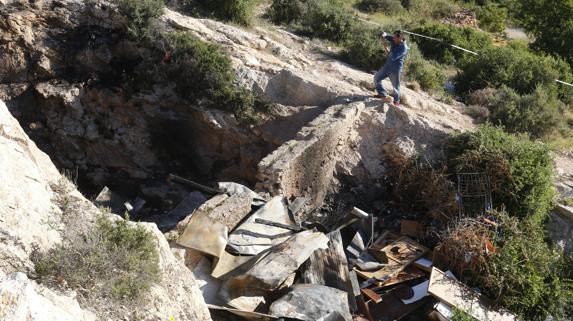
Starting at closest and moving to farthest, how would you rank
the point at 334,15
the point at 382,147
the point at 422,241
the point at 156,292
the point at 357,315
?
the point at 156,292 → the point at 357,315 → the point at 422,241 → the point at 382,147 → the point at 334,15

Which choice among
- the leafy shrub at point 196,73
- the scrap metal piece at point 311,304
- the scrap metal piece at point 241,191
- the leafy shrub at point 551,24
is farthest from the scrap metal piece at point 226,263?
the leafy shrub at point 551,24

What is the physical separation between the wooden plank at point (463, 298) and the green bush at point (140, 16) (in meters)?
7.38

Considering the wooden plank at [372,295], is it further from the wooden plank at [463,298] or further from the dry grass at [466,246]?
the dry grass at [466,246]

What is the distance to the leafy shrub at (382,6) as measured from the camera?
20750mm

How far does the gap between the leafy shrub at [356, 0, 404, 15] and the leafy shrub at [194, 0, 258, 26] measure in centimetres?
801

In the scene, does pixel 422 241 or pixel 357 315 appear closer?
pixel 357 315

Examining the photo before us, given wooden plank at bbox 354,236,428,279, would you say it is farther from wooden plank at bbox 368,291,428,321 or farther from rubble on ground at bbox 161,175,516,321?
wooden plank at bbox 368,291,428,321

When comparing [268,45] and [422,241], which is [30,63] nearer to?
[268,45]

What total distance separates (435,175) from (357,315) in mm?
2886

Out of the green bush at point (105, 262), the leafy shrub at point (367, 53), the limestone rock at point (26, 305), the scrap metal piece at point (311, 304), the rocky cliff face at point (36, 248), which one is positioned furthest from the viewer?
the leafy shrub at point (367, 53)

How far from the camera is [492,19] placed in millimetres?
22109

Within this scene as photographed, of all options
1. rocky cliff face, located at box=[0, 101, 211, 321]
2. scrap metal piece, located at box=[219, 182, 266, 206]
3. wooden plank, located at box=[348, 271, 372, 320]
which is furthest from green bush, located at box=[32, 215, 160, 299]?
wooden plank, located at box=[348, 271, 372, 320]

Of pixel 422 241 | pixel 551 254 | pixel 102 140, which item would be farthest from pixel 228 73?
pixel 551 254

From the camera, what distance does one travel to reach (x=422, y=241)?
9.14 metres
